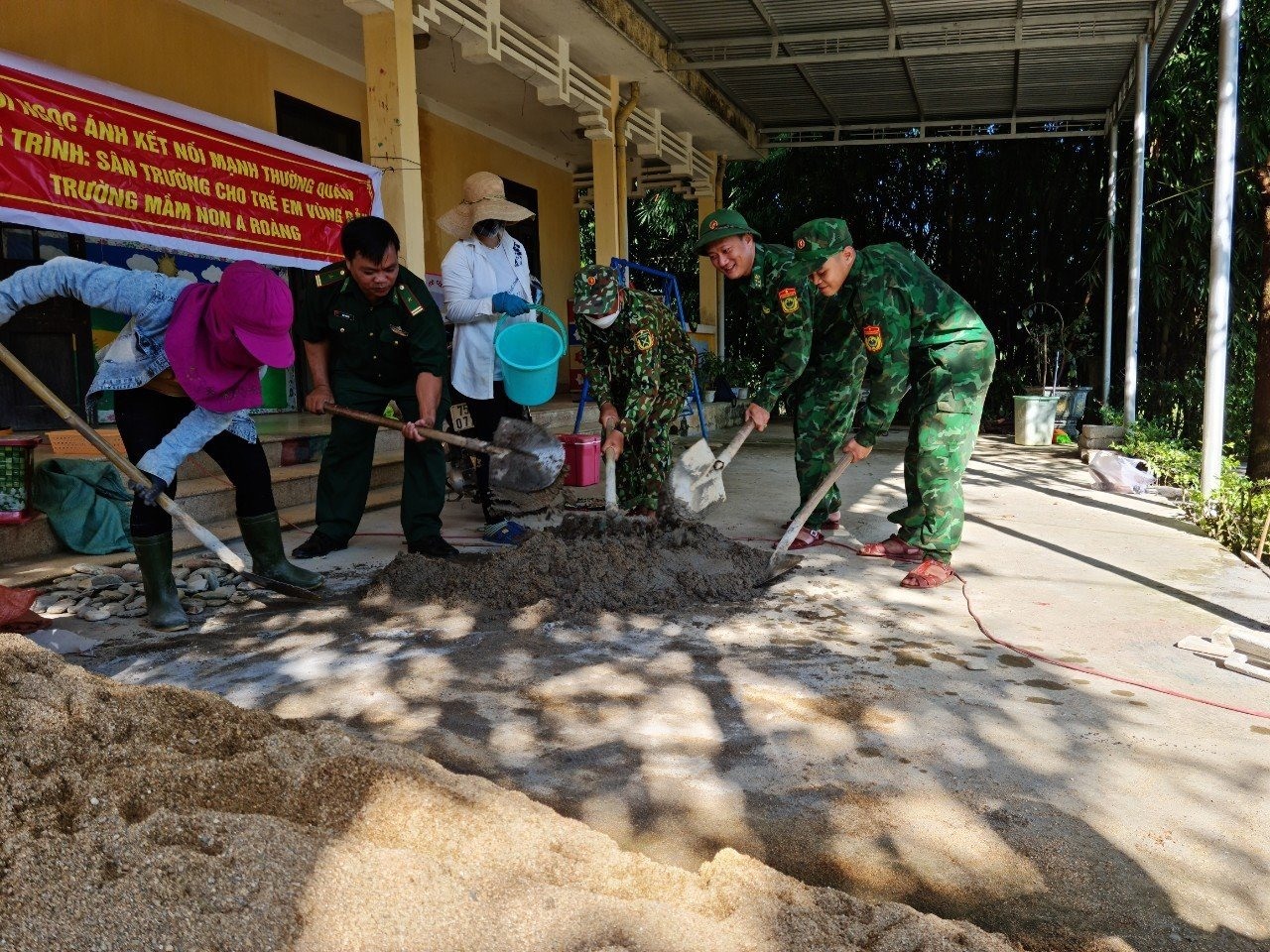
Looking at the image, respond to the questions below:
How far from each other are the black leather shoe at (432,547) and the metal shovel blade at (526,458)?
38 centimetres

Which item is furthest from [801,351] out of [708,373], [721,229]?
[708,373]

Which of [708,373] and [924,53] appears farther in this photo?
[708,373]

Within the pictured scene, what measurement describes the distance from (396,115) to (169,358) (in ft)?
8.91

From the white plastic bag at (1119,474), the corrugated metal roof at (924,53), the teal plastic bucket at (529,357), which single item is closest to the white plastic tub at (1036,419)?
the white plastic bag at (1119,474)

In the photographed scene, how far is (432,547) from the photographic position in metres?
4.12

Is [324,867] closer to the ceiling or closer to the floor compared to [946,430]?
closer to the floor

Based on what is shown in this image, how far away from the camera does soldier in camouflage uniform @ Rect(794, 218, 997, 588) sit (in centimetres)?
377

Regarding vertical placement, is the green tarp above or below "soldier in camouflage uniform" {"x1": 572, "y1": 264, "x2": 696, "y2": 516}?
below

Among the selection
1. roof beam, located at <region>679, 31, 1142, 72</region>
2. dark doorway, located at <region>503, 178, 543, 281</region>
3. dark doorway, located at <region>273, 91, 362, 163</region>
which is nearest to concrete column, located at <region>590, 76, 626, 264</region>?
roof beam, located at <region>679, 31, 1142, 72</region>

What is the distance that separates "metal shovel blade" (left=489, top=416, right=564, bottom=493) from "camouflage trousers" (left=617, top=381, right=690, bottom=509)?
0.41 meters

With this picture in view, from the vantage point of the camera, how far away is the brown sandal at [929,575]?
3.80 metres

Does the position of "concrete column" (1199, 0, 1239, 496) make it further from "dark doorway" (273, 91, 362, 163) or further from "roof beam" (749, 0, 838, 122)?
"dark doorway" (273, 91, 362, 163)

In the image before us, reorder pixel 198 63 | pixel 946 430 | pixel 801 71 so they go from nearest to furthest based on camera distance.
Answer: pixel 946 430
pixel 198 63
pixel 801 71

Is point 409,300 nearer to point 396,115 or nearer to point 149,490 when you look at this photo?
point 149,490
